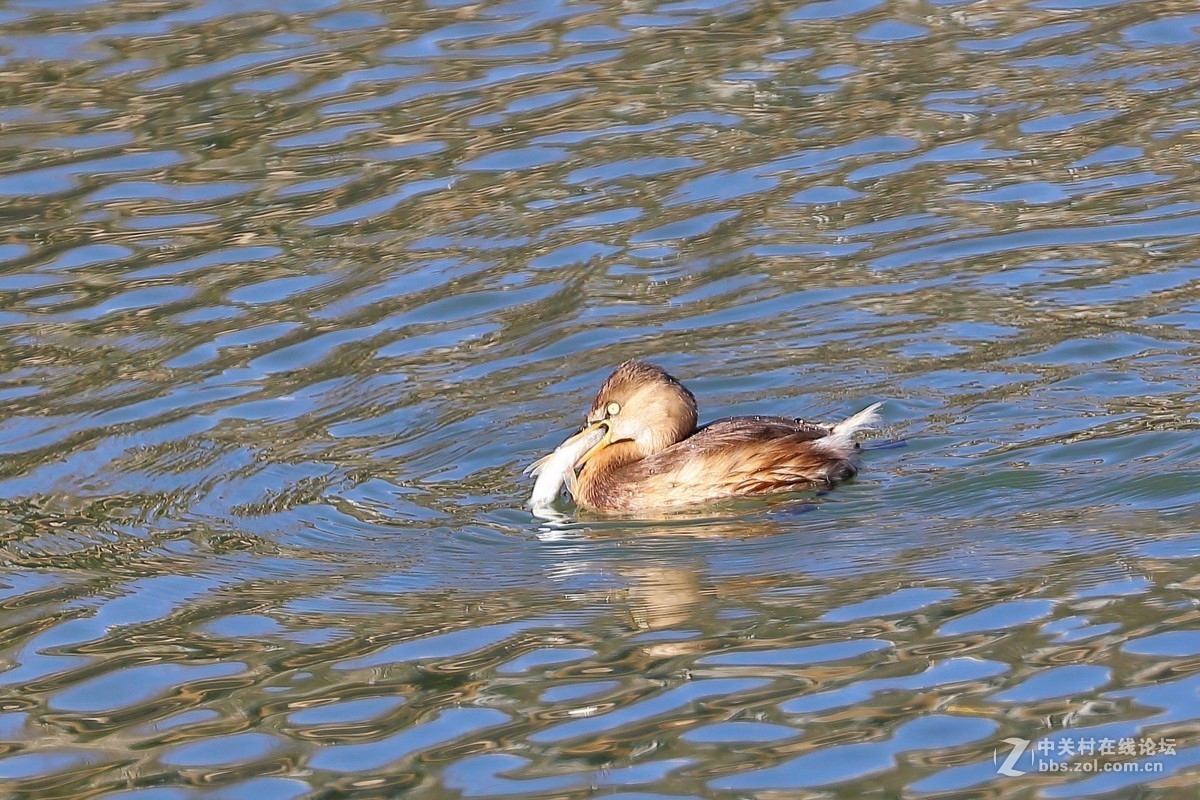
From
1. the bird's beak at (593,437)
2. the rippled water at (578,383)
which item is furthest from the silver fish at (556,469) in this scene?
the rippled water at (578,383)

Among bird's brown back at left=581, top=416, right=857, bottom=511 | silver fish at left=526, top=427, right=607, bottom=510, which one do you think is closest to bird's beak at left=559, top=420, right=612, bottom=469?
silver fish at left=526, top=427, right=607, bottom=510

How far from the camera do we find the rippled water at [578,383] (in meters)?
5.85

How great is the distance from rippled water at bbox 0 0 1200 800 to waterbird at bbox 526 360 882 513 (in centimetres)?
21

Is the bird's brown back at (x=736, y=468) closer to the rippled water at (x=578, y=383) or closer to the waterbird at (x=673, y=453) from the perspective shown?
the waterbird at (x=673, y=453)

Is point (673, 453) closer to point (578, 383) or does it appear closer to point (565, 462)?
point (565, 462)

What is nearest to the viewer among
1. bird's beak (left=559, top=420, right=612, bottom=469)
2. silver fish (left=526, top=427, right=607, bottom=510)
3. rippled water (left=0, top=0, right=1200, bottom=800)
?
rippled water (left=0, top=0, right=1200, bottom=800)

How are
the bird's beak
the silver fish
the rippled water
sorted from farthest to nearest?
the bird's beak, the silver fish, the rippled water

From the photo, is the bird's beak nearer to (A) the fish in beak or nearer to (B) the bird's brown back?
(A) the fish in beak

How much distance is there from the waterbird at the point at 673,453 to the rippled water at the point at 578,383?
8.3 inches

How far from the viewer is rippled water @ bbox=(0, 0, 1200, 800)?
19.2ft

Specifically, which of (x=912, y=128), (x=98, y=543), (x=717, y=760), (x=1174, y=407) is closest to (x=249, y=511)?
(x=98, y=543)

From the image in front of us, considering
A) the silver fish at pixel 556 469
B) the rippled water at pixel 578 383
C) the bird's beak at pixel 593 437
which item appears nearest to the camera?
the rippled water at pixel 578 383

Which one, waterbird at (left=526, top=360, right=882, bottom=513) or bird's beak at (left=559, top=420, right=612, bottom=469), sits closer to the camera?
waterbird at (left=526, top=360, right=882, bottom=513)

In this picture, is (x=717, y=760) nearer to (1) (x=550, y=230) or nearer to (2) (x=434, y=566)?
(2) (x=434, y=566)
